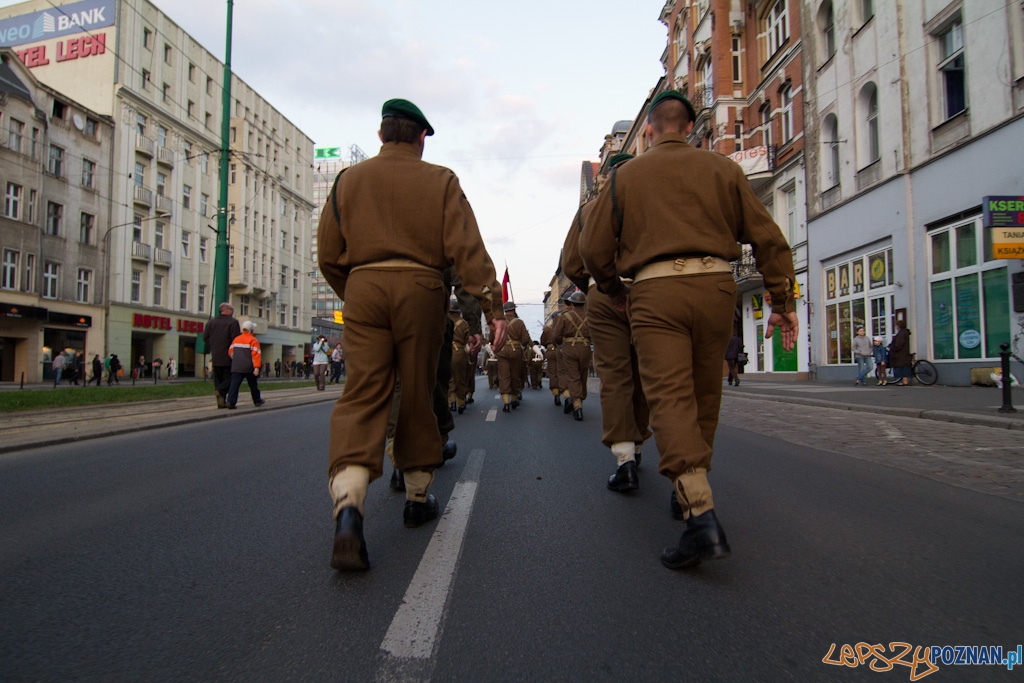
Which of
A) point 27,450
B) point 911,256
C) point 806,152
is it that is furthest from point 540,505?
point 806,152

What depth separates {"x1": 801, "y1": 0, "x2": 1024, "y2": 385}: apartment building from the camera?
1438 centimetres

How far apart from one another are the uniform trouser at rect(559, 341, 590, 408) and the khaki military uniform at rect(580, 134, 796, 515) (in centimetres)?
613

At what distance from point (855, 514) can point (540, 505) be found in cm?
176

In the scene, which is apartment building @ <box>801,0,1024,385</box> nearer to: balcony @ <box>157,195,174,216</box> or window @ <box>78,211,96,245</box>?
window @ <box>78,211,96,245</box>

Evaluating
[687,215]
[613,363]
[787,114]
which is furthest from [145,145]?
[687,215]

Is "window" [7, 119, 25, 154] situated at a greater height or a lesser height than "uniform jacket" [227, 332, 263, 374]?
greater

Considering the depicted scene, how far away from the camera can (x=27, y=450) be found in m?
6.58

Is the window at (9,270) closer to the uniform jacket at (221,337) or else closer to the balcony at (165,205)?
the balcony at (165,205)

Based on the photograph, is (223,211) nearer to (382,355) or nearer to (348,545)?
(382,355)

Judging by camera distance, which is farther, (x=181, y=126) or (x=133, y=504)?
(x=181, y=126)

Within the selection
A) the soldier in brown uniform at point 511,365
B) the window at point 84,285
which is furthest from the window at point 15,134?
the soldier in brown uniform at point 511,365

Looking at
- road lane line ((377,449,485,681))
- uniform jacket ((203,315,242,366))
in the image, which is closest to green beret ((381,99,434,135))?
road lane line ((377,449,485,681))

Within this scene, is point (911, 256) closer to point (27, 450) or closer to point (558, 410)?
point (558, 410)

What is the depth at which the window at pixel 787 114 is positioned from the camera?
2482cm
